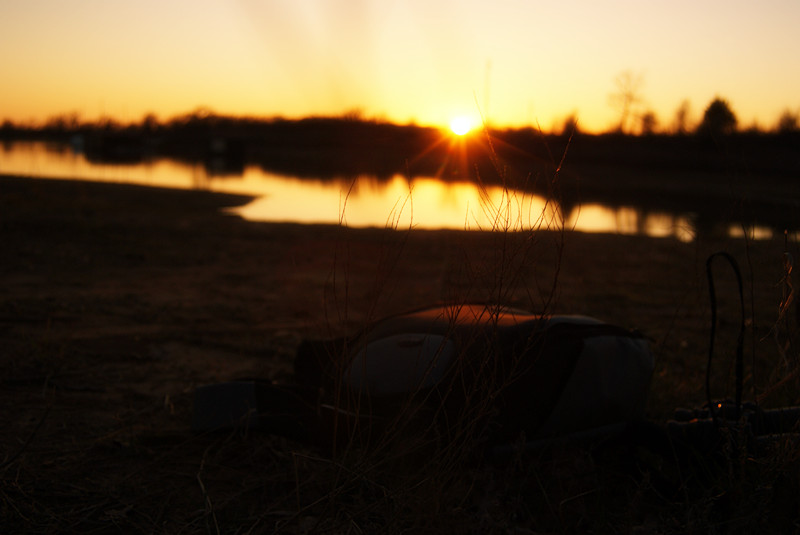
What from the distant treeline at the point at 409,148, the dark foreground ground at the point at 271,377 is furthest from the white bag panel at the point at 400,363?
the distant treeline at the point at 409,148

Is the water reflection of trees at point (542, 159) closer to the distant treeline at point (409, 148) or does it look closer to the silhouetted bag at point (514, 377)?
the distant treeline at point (409, 148)

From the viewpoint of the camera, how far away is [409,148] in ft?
10.5

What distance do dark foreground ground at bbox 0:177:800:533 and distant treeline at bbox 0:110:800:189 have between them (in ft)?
1.28

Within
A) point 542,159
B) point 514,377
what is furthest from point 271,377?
point 542,159

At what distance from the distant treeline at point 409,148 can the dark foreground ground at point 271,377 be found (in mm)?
389

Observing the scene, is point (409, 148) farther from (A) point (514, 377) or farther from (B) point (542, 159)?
(A) point (514, 377)

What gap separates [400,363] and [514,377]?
0.43 m

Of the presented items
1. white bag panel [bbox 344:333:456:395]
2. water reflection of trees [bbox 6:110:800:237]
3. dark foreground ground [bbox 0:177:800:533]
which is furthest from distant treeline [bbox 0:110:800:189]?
white bag panel [bbox 344:333:456:395]

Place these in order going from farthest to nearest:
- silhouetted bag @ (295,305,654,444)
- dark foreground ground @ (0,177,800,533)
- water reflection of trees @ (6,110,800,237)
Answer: water reflection of trees @ (6,110,800,237) → silhouetted bag @ (295,305,654,444) → dark foreground ground @ (0,177,800,533)

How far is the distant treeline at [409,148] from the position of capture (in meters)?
2.46

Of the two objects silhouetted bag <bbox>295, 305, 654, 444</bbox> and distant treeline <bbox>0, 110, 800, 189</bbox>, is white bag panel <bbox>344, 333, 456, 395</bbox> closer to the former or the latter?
silhouetted bag <bbox>295, 305, 654, 444</bbox>

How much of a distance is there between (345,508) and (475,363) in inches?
26.1

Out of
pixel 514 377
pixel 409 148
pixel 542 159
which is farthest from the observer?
pixel 409 148

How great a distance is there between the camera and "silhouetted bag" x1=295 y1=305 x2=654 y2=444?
2.17m
